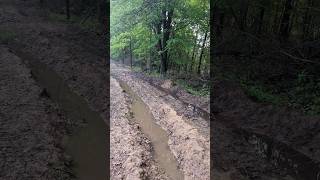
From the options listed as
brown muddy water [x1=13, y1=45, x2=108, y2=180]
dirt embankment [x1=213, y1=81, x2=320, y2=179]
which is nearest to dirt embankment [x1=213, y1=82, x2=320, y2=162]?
dirt embankment [x1=213, y1=81, x2=320, y2=179]

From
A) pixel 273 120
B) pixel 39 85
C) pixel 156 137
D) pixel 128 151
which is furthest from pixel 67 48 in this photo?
pixel 273 120

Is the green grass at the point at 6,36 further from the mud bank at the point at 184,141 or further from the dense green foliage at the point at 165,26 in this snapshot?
the mud bank at the point at 184,141

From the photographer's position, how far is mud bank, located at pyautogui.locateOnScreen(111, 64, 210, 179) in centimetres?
1175

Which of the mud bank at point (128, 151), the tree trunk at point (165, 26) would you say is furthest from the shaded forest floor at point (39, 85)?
the tree trunk at point (165, 26)

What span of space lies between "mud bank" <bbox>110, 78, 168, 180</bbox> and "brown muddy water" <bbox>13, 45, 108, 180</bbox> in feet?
1.00

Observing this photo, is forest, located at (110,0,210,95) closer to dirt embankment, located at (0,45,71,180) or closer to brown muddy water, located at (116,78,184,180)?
brown muddy water, located at (116,78,184,180)

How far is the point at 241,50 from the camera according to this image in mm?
24594

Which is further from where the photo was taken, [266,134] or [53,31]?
[53,31]

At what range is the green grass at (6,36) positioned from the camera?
22.0 meters

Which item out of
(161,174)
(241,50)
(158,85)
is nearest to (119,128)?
(161,174)

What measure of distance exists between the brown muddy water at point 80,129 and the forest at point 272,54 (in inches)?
231

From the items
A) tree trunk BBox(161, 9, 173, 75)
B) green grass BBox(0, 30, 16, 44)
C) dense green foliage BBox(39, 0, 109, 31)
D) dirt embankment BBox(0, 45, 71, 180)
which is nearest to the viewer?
dirt embankment BBox(0, 45, 71, 180)

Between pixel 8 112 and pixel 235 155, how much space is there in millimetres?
7309

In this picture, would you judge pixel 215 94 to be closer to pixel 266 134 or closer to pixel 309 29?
pixel 266 134
